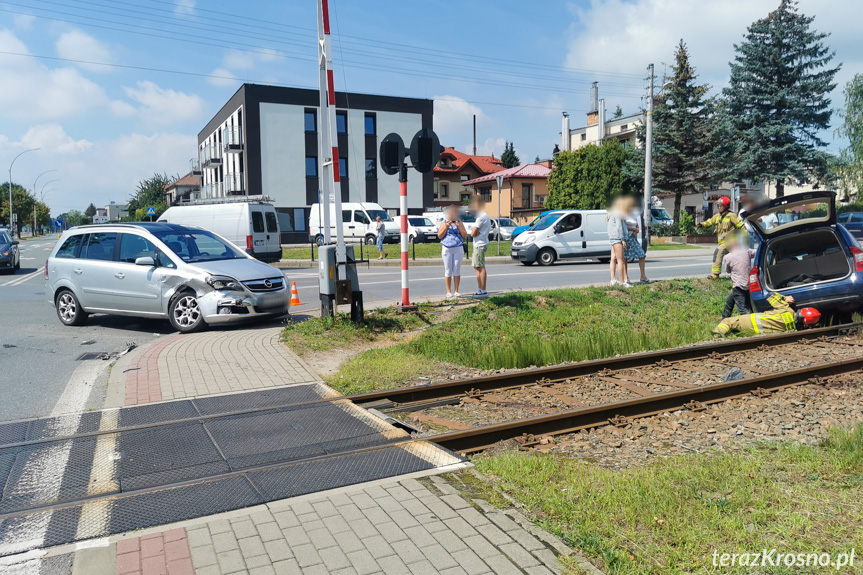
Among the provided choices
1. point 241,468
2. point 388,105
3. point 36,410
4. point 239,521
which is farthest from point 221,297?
point 388,105

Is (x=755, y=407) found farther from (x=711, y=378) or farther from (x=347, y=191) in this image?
(x=347, y=191)

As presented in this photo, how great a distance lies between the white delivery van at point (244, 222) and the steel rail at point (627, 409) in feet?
68.7

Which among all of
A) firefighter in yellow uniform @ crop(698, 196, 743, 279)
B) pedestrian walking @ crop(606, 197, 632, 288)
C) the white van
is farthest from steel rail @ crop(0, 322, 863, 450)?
the white van

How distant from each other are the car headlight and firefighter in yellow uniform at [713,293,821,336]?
8017mm

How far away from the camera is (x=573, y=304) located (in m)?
12.3

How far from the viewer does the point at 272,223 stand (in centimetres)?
2666

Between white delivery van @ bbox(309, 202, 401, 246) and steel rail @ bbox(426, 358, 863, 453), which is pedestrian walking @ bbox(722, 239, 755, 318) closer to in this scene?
steel rail @ bbox(426, 358, 863, 453)

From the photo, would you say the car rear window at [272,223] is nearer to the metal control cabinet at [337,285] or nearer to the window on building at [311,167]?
the metal control cabinet at [337,285]

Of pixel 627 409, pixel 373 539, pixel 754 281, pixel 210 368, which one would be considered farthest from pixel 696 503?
pixel 754 281

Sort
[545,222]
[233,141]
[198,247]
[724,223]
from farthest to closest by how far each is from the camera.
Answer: [233,141]
[545,222]
[724,223]
[198,247]

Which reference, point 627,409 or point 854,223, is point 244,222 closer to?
point 627,409

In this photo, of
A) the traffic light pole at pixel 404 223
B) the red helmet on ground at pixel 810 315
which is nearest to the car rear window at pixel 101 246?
the traffic light pole at pixel 404 223

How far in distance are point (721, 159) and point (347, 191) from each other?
25337mm

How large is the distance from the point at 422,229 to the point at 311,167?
1296 cm
